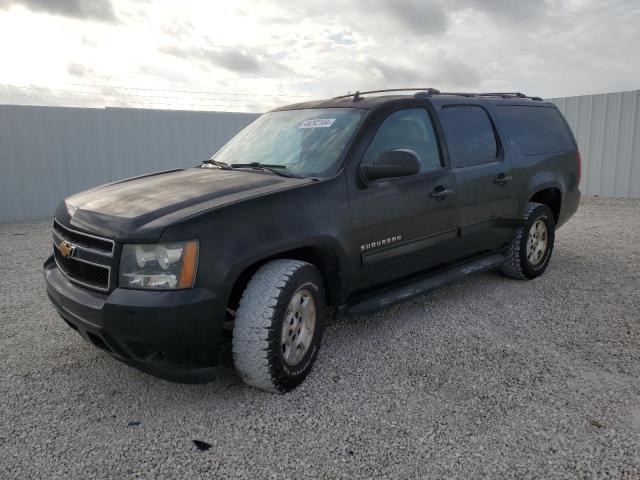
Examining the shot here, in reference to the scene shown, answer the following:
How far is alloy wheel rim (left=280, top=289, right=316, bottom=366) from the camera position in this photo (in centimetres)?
294

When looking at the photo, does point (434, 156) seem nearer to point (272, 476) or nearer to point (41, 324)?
point (272, 476)

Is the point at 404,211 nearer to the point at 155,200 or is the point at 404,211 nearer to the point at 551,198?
the point at 155,200

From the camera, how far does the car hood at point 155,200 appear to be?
2654 millimetres

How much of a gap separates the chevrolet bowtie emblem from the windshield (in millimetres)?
1341

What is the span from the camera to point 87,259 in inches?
111

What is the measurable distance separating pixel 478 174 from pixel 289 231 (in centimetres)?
214

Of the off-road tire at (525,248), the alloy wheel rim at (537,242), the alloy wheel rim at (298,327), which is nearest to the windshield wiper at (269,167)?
the alloy wheel rim at (298,327)

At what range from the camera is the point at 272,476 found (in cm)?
232

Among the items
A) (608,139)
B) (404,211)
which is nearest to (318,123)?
(404,211)

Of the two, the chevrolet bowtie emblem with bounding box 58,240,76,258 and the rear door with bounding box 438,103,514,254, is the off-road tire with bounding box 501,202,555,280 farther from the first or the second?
the chevrolet bowtie emblem with bounding box 58,240,76,258

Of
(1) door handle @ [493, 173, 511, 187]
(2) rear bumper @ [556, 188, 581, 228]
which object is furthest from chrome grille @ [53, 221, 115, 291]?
(2) rear bumper @ [556, 188, 581, 228]

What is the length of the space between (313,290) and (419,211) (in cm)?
115

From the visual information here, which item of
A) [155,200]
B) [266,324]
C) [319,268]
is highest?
[155,200]

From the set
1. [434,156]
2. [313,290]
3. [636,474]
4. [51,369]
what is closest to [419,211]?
[434,156]
